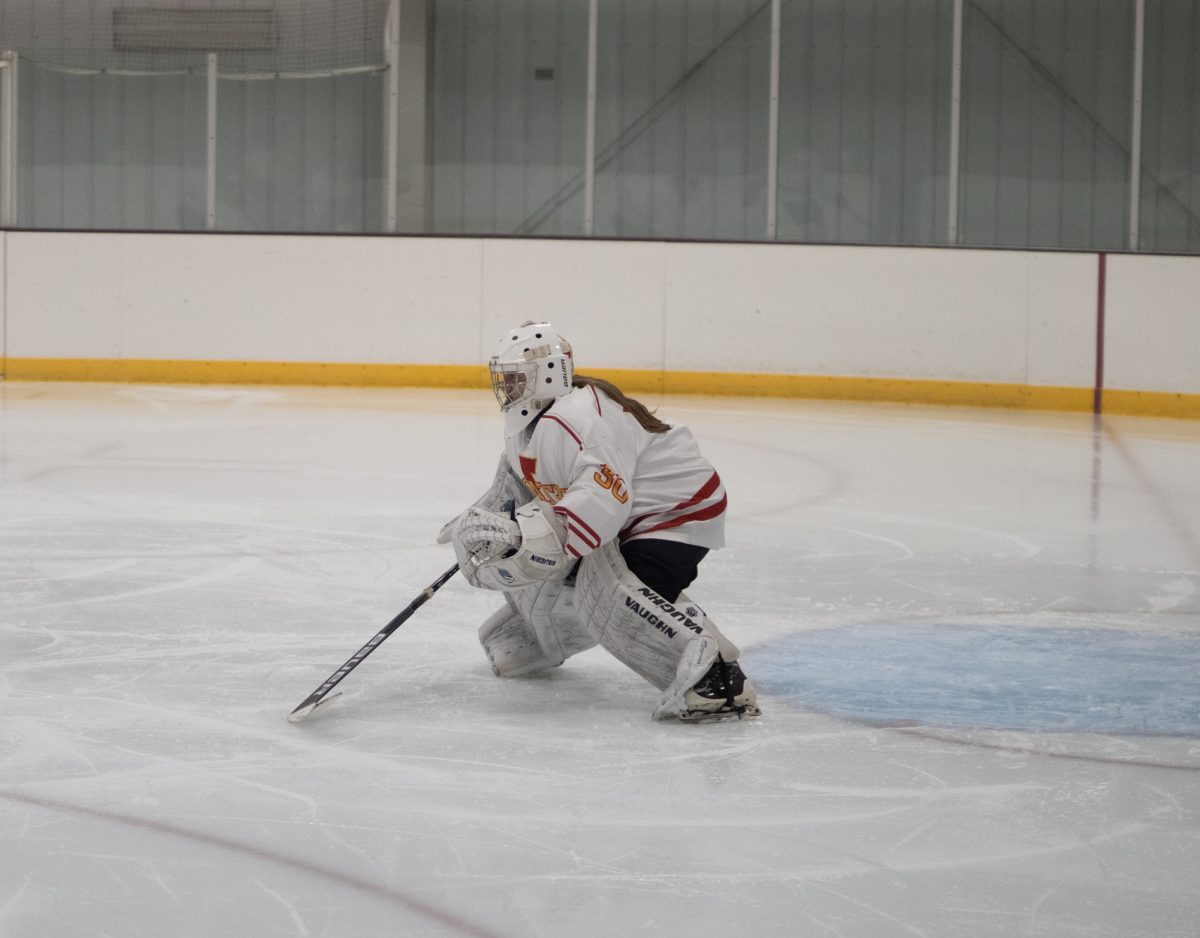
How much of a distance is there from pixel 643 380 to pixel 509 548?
25.5 ft

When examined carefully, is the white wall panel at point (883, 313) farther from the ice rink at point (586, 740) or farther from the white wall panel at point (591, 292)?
the ice rink at point (586, 740)

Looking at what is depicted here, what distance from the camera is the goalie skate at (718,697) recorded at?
9.55ft

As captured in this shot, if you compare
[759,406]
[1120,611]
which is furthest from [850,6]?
[1120,611]

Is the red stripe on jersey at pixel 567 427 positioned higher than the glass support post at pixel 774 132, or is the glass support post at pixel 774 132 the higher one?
the glass support post at pixel 774 132

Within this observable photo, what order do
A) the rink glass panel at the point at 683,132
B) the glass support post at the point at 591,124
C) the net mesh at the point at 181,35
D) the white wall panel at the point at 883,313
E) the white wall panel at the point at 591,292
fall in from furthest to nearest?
the rink glass panel at the point at 683,132
the net mesh at the point at 181,35
the glass support post at the point at 591,124
the white wall panel at the point at 591,292
the white wall panel at the point at 883,313

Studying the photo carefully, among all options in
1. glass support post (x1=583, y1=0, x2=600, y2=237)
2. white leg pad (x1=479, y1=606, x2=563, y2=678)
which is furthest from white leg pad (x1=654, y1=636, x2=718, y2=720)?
glass support post (x1=583, y1=0, x2=600, y2=237)

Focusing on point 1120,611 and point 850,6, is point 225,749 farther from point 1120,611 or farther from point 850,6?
point 850,6

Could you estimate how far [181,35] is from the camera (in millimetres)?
12180

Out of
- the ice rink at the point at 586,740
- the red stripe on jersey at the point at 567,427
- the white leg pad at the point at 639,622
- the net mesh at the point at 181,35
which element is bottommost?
the ice rink at the point at 586,740

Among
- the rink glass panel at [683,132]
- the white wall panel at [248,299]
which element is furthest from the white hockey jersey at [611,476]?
the rink glass panel at [683,132]

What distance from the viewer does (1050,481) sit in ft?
22.1

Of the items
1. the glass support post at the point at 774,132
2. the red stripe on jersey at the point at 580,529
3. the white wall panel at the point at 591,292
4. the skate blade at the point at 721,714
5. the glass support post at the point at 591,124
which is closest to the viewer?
the red stripe on jersey at the point at 580,529

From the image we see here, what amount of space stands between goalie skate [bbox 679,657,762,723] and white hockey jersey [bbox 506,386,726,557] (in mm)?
274

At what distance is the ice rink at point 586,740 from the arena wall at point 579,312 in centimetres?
468
